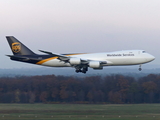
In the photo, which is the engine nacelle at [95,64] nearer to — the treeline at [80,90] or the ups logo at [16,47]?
the ups logo at [16,47]

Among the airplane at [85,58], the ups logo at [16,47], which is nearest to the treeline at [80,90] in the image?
the ups logo at [16,47]

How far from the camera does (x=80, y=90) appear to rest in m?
101

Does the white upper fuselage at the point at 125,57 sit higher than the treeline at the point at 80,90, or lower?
higher

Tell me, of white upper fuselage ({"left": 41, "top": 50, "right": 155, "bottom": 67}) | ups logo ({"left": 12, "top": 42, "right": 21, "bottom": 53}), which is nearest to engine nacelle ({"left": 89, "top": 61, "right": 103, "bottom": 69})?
white upper fuselage ({"left": 41, "top": 50, "right": 155, "bottom": 67})

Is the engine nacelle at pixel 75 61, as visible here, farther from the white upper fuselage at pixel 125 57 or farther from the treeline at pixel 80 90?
the treeline at pixel 80 90

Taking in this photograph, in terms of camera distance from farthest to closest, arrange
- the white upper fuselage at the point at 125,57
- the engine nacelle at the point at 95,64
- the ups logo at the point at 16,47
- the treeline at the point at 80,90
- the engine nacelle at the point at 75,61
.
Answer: the treeline at the point at 80,90
the ups logo at the point at 16,47
the engine nacelle at the point at 75,61
the engine nacelle at the point at 95,64
the white upper fuselage at the point at 125,57

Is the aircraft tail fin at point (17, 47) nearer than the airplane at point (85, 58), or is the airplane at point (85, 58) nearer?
the airplane at point (85, 58)

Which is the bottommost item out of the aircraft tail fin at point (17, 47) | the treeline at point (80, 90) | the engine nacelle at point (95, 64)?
the treeline at point (80, 90)

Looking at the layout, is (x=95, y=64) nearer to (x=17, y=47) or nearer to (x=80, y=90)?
(x=17, y=47)

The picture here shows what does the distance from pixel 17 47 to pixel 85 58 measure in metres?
14.2

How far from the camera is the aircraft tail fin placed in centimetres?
6788

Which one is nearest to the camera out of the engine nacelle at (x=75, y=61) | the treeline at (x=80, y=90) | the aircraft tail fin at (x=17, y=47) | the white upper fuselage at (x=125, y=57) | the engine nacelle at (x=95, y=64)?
the white upper fuselage at (x=125, y=57)

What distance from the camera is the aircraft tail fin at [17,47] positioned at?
67.9 meters

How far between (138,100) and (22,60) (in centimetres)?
4123
